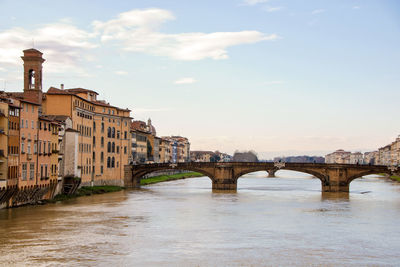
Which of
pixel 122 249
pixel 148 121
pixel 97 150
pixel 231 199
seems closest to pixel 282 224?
pixel 122 249

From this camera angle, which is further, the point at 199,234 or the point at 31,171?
the point at 31,171

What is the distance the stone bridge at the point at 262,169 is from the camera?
245ft

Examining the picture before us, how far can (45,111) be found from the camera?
6322cm

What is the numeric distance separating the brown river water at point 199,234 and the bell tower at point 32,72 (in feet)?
38.8

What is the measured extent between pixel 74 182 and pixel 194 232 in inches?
1062

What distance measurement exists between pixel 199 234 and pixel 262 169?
1650 inches

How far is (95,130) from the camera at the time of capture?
73.8 m

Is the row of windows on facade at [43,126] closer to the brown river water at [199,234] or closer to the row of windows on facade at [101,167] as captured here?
the brown river water at [199,234]

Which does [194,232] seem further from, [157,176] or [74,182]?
[157,176]

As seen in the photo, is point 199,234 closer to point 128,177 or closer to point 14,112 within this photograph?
point 14,112

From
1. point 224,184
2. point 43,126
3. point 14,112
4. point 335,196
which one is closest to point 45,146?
point 43,126

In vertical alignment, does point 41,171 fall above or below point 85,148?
below

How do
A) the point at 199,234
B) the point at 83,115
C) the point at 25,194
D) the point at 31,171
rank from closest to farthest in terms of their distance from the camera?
the point at 199,234 → the point at 25,194 → the point at 31,171 → the point at 83,115

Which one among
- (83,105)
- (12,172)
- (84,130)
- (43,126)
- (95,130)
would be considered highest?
(83,105)
